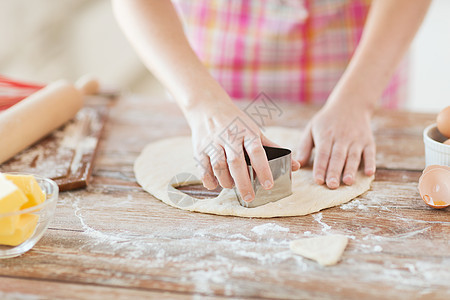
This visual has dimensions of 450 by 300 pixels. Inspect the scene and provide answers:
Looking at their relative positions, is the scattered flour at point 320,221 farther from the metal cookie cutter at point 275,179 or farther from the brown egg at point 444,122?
the brown egg at point 444,122

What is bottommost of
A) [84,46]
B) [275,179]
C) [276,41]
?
[84,46]

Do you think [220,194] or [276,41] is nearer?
[220,194]

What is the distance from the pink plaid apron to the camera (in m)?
1.50

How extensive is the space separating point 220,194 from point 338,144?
1.10 ft

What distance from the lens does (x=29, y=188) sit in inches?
32.2

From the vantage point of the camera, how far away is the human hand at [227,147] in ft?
3.10

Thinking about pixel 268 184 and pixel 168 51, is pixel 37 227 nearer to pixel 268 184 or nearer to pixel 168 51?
pixel 268 184

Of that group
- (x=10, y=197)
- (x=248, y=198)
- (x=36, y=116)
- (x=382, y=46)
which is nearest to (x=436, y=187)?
(x=248, y=198)

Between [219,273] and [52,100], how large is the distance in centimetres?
81

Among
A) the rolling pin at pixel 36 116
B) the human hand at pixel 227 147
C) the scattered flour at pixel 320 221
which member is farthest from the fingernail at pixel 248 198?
the rolling pin at pixel 36 116

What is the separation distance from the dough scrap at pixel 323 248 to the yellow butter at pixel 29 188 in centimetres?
47

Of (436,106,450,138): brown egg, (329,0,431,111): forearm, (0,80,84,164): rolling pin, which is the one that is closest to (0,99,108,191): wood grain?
(0,80,84,164): rolling pin

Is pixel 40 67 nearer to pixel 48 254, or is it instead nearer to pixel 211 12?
pixel 211 12

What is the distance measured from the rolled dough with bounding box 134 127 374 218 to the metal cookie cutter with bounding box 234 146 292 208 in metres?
0.01
